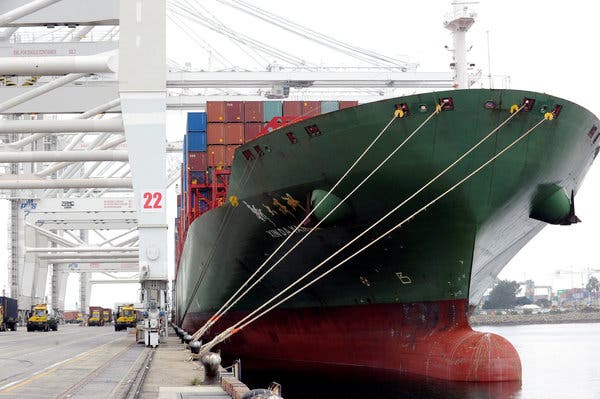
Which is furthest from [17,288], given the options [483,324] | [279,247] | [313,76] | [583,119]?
[483,324]

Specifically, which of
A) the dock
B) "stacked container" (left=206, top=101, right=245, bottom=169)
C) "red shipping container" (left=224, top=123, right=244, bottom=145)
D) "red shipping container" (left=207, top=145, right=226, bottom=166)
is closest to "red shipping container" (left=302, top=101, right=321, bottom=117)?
"stacked container" (left=206, top=101, right=245, bottom=169)

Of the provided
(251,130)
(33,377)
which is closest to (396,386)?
(33,377)

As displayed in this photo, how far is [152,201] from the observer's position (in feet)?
79.3

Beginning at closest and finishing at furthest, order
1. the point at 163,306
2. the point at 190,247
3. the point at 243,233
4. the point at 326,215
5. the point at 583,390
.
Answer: the point at 326,215, the point at 583,390, the point at 243,233, the point at 163,306, the point at 190,247

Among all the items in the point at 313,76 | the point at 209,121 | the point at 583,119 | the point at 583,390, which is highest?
the point at 313,76

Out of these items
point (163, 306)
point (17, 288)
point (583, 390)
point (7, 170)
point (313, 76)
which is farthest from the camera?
point (17, 288)

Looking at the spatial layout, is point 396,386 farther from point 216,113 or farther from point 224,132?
point 216,113

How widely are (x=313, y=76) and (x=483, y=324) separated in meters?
77.8

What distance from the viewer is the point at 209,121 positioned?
25812 millimetres

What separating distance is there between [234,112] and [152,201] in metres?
3.91

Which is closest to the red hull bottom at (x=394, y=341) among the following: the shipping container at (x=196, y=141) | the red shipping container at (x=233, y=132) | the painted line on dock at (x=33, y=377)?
the painted line on dock at (x=33, y=377)

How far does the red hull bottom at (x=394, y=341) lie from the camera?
17.1 m

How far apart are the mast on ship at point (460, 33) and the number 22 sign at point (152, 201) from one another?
29.3ft

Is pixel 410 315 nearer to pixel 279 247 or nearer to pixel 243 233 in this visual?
pixel 279 247
